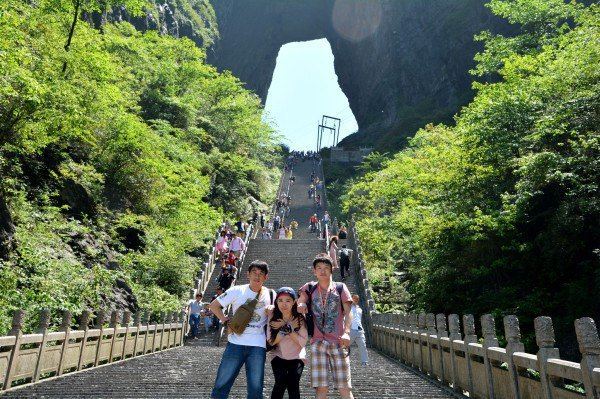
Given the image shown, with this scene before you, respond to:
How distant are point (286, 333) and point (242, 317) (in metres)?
0.43

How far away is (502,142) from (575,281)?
15.8 ft

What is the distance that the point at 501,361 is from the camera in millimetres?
7340

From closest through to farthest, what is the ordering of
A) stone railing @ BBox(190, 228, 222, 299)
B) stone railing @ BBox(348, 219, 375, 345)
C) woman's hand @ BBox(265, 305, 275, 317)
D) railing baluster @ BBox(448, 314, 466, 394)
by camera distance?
woman's hand @ BBox(265, 305, 275, 317)
railing baluster @ BBox(448, 314, 466, 394)
stone railing @ BBox(348, 219, 375, 345)
stone railing @ BBox(190, 228, 222, 299)

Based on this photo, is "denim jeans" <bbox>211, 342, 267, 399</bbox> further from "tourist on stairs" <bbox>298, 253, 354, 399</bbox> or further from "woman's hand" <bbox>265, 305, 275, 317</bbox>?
"tourist on stairs" <bbox>298, 253, 354, 399</bbox>

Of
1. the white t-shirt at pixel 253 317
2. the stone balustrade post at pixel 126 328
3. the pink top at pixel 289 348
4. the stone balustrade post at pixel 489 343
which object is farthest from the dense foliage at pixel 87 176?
the stone balustrade post at pixel 489 343

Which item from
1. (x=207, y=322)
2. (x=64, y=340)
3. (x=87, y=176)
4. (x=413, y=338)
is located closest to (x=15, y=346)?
(x=64, y=340)

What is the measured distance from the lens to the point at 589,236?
51.3ft

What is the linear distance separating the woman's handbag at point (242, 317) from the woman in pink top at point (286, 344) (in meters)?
0.21

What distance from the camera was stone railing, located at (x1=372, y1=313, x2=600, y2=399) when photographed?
482 cm

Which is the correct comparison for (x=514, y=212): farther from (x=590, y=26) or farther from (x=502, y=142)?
(x=590, y=26)

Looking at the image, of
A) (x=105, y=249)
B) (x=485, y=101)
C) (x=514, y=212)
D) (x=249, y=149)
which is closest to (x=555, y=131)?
(x=514, y=212)

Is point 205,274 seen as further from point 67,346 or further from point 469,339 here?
point 469,339

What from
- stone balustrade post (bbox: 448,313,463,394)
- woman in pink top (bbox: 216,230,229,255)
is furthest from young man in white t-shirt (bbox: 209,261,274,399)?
woman in pink top (bbox: 216,230,229,255)

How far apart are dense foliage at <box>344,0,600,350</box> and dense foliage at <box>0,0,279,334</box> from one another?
9.67 m
